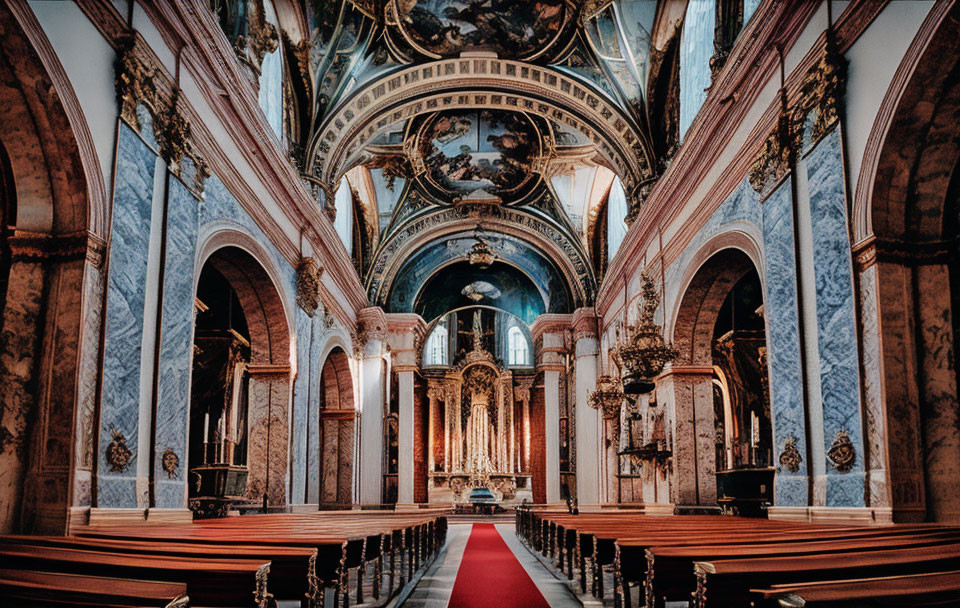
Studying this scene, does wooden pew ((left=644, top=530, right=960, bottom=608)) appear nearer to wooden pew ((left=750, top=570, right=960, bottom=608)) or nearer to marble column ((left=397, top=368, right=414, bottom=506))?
wooden pew ((left=750, top=570, right=960, bottom=608))

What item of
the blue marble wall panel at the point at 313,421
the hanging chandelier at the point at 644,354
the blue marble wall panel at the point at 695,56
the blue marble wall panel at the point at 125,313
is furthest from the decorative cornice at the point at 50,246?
the blue marble wall panel at the point at 695,56

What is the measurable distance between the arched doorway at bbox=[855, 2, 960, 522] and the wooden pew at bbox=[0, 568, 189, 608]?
561 centimetres

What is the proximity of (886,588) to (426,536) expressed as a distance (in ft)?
25.6

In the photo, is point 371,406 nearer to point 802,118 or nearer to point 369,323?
point 369,323

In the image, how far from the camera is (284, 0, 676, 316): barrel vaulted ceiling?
45.0 ft

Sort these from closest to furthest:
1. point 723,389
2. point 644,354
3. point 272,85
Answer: point 644,354
point 272,85
point 723,389

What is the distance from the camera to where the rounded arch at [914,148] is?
6.02m

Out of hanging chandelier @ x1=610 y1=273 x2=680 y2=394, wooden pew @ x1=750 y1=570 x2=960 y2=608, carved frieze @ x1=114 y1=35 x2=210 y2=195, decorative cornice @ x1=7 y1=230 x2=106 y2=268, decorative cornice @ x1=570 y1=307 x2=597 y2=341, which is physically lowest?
wooden pew @ x1=750 y1=570 x2=960 y2=608

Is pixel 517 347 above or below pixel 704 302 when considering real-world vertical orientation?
above

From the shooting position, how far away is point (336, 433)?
18750 mm

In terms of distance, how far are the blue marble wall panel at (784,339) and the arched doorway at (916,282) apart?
3.81 feet

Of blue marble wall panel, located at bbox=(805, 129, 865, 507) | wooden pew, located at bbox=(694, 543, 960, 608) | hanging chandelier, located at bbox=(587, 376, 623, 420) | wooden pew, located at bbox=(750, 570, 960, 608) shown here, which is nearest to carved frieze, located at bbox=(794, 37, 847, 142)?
blue marble wall panel, located at bbox=(805, 129, 865, 507)

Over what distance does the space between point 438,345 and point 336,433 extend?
11.9 m

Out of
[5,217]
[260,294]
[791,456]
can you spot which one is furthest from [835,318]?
[260,294]
